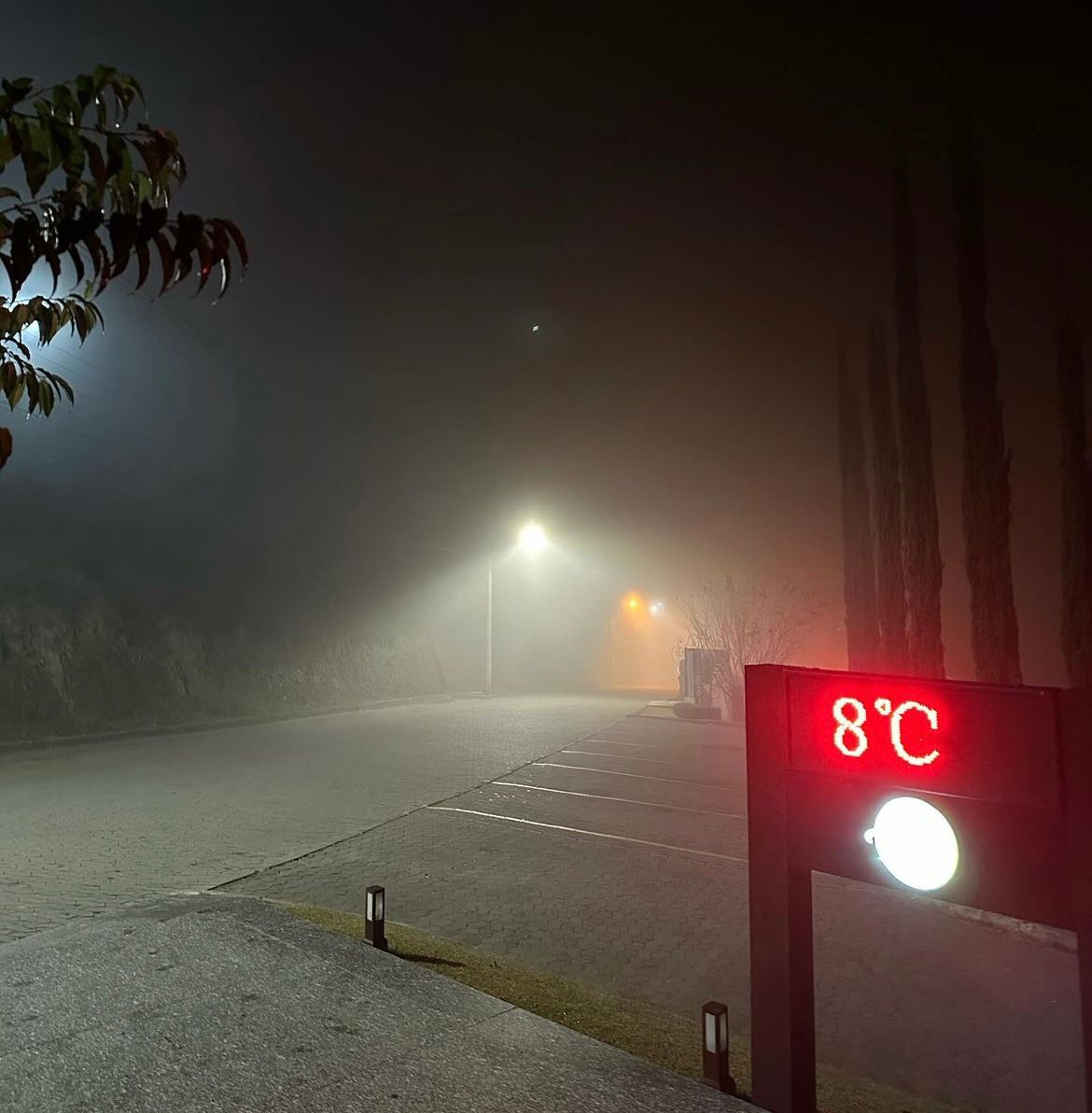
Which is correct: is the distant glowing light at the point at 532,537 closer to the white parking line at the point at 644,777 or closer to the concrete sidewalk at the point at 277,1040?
the white parking line at the point at 644,777

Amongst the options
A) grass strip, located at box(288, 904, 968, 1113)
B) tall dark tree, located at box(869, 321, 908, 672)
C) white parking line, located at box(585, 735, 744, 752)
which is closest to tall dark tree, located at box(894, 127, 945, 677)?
tall dark tree, located at box(869, 321, 908, 672)

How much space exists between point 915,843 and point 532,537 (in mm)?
29891

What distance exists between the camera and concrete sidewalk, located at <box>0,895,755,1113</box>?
334cm

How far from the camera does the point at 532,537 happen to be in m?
32.8

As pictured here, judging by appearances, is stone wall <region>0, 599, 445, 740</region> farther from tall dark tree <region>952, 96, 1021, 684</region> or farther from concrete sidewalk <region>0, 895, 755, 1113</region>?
tall dark tree <region>952, 96, 1021, 684</region>

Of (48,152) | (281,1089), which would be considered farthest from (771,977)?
(48,152)

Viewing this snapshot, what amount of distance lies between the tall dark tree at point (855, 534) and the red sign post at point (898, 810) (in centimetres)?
1696

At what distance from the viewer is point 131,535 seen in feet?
78.5

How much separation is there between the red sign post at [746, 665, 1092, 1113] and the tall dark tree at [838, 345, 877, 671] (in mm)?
16962

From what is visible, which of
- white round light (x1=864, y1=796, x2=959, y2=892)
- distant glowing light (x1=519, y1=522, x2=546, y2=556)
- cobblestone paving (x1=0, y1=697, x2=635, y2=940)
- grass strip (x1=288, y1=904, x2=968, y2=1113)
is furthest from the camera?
distant glowing light (x1=519, y1=522, x2=546, y2=556)

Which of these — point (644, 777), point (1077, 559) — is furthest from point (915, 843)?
point (1077, 559)

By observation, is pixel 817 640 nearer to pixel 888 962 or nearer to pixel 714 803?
pixel 714 803

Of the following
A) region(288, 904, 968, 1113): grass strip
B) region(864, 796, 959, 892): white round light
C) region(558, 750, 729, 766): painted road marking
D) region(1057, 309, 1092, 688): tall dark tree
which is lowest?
region(558, 750, 729, 766): painted road marking

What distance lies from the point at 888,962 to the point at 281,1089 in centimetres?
445
